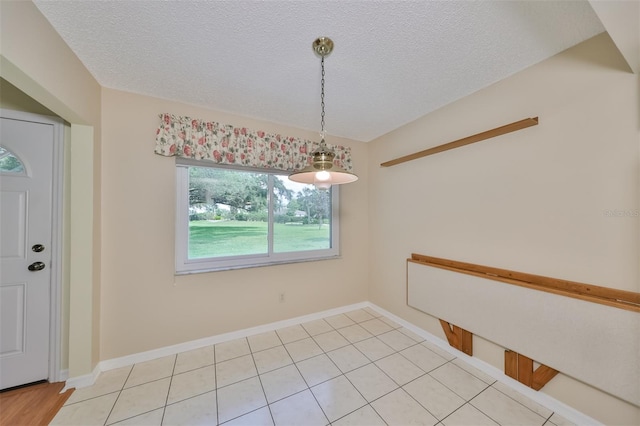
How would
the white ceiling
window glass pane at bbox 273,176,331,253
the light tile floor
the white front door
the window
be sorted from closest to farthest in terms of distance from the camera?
1. the white ceiling
2. the light tile floor
3. the white front door
4. the window
5. window glass pane at bbox 273,176,331,253

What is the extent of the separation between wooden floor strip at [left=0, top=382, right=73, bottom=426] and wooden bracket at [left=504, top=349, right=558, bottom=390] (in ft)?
10.5

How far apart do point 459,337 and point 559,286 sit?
92 cm

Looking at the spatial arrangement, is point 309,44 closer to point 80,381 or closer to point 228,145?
point 228,145

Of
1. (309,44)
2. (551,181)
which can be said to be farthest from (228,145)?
(551,181)

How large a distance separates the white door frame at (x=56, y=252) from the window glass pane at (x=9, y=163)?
19 centimetres

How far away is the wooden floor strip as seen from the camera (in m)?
1.42

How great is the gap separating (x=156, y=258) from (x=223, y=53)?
6.00 feet

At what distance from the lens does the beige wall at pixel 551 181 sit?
1308 mm

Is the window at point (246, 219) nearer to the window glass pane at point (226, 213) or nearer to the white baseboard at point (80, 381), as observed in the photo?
the window glass pane at point (226, 213)

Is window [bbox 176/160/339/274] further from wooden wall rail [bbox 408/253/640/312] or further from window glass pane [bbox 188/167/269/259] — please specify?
wooden wall rail [bbox 408/253/640/312]

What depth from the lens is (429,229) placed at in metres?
2.39

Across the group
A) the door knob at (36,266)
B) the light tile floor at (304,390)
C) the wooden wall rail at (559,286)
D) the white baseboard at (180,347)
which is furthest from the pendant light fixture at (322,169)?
the door knob at (36,266)

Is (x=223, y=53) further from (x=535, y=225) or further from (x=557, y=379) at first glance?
(x=557, y=379)

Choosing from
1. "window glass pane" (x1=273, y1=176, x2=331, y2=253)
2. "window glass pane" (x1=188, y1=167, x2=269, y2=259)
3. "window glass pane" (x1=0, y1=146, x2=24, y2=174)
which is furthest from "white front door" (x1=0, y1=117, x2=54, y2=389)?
"window glass pane" (x1=273, y1=176, x2=331, y2=253)
